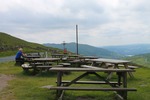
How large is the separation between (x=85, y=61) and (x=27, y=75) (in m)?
5.66

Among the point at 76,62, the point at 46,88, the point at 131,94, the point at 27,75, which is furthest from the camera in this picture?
the point at 76,62

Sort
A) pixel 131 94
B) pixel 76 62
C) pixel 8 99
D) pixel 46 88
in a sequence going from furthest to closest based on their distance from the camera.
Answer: pixel 76 62, pixel 46 88, pixel 131 94, pixel 8 99

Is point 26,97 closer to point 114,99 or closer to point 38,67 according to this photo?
point 114,99

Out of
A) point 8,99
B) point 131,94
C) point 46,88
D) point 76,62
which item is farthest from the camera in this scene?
point 76,62

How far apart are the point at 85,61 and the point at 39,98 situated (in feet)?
38.9

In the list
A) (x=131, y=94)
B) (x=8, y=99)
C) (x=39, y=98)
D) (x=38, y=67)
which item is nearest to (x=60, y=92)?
(x=39, y=98)

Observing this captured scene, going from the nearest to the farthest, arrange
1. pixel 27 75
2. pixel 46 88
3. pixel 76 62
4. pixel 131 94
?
pixel 131 94 → pixel 46 88 → pixel 27 75 → pixel 76 62

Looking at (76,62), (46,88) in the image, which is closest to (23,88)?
(46,88)

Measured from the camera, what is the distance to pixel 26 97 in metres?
9.05

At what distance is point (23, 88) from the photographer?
10.9m

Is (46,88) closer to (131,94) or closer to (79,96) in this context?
(79,96)

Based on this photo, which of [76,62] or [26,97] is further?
Answer: [76,62]

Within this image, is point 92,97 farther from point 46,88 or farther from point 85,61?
point 85,61

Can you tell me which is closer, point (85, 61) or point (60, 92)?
point (60, 92)
